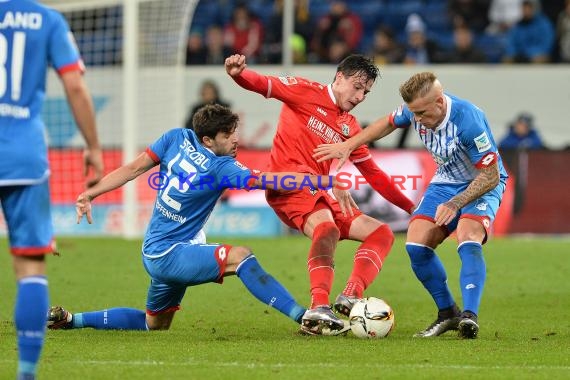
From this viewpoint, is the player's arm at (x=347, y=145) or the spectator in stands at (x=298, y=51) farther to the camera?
the spectator in stands at (x=298, y=51)

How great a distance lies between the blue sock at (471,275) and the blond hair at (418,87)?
1.15 meters

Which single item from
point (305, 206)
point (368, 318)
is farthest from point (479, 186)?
point (305, 206)

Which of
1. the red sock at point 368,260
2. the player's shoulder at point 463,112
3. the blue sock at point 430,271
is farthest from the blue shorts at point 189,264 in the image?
the player's shoulder at point 463,112

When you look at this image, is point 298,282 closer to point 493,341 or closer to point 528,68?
point 493,341

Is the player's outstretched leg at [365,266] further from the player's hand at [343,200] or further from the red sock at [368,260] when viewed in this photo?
the player's hand at [343,200]

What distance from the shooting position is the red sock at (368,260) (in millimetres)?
8531

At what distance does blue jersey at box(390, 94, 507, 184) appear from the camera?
841 centimetres

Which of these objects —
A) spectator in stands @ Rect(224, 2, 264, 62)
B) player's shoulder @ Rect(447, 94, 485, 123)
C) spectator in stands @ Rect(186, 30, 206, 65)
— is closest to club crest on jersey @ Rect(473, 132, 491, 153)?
player's shoulder @ Rect(447, 94, 485, 123)

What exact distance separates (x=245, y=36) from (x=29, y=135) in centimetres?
1662

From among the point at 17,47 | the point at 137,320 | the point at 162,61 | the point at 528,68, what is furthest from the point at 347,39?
the point at 17,47

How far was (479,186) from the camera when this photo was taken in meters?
8.38

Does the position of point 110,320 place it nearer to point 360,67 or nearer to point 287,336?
point 287,336

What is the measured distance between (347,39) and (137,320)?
14404 mm

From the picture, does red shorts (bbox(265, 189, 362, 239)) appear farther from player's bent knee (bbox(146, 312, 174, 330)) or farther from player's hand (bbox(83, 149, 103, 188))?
player's hand (bbox(83, 149, 103, 188))
